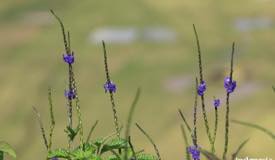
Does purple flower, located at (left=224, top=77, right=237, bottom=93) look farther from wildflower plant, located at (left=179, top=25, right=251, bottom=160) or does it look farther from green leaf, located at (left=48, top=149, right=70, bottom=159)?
green leaf, located at (left=48, top=149, right=70, bottom=159)

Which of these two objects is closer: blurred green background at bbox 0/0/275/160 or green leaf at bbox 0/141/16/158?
green leaf at bbox 0/141/16/158

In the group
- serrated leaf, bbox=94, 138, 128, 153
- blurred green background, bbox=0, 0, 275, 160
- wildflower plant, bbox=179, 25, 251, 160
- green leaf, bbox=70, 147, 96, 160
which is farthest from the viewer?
blurred green background, bbox=0, 0, 275, 160

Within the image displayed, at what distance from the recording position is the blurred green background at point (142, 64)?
1571 inches

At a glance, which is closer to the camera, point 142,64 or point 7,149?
point 7,149

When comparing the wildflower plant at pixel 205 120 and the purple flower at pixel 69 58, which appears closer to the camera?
the wildflower plant at pixel 205 120

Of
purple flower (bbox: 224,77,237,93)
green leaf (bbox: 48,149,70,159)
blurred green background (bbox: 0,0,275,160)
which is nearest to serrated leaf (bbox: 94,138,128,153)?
green leaf (bbox: 48,149,70,159)

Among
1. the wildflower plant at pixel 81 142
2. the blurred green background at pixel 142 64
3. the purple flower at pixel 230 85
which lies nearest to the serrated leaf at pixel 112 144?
the wildflower plant at pixel 81 142

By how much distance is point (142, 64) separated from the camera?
168 ft

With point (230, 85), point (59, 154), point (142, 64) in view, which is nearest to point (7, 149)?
point (59, 154)

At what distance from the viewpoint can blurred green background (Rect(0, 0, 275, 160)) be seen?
39.9 meters

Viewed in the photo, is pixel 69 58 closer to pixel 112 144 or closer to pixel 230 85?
pixel 112 144

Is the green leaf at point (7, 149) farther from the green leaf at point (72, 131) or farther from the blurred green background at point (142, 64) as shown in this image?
the blurred green background at point (142, 64)

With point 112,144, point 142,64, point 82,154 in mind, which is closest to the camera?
point 82,154

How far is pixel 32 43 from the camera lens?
56438 mm
